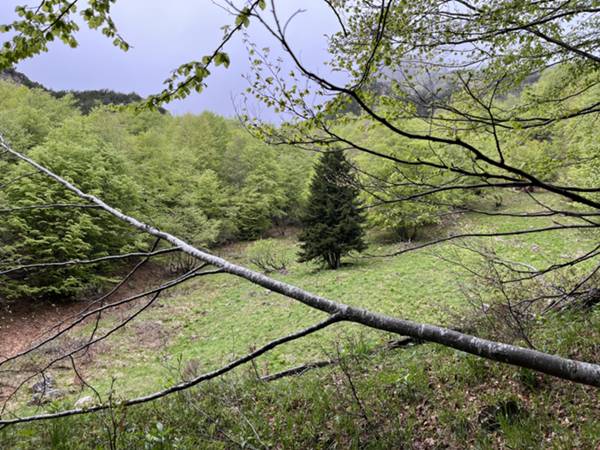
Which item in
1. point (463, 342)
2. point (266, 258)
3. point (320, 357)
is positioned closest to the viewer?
point (463, 342)

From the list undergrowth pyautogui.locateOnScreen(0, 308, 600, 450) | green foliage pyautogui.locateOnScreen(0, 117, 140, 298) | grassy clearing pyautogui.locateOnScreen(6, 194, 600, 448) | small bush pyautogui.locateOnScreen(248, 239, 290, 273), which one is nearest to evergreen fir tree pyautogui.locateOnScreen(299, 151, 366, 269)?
grassy clearing pyautogui.locateOnScreen(6, 194, 600, 448)

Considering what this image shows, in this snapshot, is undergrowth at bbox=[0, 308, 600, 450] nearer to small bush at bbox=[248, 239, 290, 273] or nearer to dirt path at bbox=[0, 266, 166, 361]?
dirt path at bbox=[0, 266, 166, 361]

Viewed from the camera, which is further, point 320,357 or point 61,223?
point 61,223

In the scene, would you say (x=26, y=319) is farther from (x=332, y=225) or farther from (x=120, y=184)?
(x=332, y=225)

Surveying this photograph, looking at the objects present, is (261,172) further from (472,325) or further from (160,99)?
(160,99)

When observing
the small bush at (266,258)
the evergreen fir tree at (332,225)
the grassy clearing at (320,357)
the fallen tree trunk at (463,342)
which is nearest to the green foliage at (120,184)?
the small bush at (266,258)

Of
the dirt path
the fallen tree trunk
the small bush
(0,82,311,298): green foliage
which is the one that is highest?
(0,82,311,298): green foliage

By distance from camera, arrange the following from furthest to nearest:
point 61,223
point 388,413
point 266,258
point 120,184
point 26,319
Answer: point 266,258 → point 120,184 → point 61,223 → point 26,319 → point 388,413

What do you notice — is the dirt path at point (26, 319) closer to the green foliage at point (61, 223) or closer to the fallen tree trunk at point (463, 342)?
the green foliage at point (61, 223)

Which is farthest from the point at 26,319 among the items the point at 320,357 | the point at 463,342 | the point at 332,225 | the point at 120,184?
the point at 463,342

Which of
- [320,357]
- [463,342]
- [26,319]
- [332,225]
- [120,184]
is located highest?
[120,184]

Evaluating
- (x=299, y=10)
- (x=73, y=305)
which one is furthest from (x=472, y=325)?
(x=73, y=305)

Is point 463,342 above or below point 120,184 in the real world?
below

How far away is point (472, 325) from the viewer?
4.68 metres
